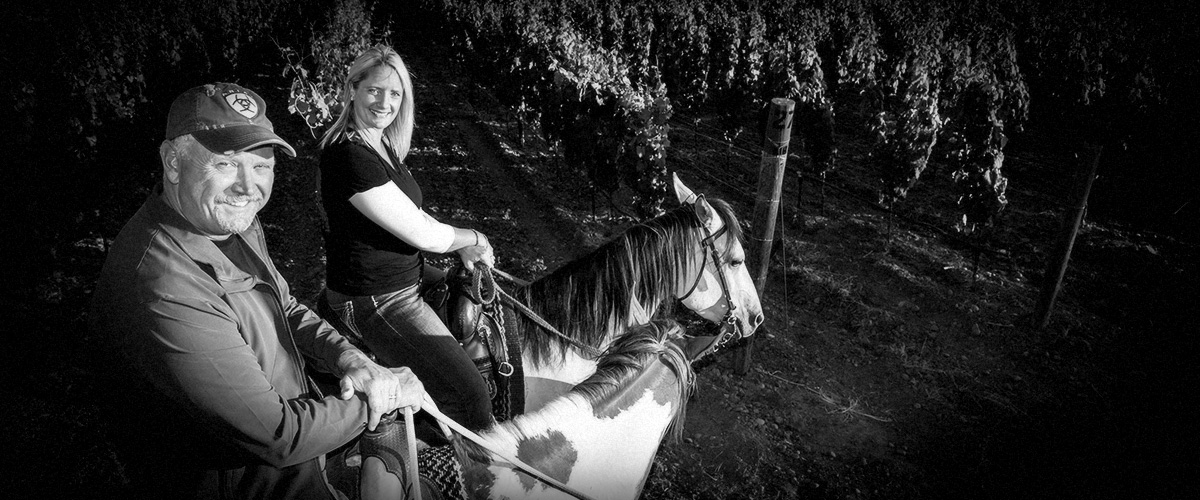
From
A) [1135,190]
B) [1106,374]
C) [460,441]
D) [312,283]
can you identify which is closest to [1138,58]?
[1106,374]

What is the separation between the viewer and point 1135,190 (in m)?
7.56

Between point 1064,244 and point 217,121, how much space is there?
20.4 feet

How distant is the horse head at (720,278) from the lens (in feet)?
9.39

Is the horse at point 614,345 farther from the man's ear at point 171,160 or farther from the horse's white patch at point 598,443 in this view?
the man's ear at point 171,160

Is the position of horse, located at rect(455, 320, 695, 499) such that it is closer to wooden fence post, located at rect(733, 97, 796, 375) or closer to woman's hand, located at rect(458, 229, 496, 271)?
woman's hand, located at rect(458, 229, 496, 271)

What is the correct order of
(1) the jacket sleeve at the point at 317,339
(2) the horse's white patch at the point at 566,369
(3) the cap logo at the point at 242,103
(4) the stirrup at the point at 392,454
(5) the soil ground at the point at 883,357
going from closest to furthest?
(3) the cap logo at the point at 242,103 < (4) the stirrup at the point at 392,454 < (1) the jacket sleeve at the point at 317,339 < (2) the horse's white patch at the point at 566,369 < (5) the soil ground at the point at 883,357

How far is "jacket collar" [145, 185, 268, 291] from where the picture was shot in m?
1.43

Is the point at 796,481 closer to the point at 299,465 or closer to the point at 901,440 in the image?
the point at 901,440

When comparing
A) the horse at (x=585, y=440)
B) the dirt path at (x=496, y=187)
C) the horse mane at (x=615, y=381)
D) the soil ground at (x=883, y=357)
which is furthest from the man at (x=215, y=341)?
the dirt path at (x=496, y=187)

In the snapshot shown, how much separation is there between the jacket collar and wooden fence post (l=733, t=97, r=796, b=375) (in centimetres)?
301

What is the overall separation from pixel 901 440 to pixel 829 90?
28.8 ft

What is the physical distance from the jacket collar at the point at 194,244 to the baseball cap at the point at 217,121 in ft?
0.61

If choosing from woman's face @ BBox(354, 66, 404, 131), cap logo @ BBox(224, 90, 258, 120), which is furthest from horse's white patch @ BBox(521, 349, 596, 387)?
cap logo @ BBox(224, 90, 258, 120)

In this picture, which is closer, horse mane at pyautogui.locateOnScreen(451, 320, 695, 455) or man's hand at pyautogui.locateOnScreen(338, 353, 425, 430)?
man's hand at pyautogui.locateOnScreen(338, 353, 425, 430)
